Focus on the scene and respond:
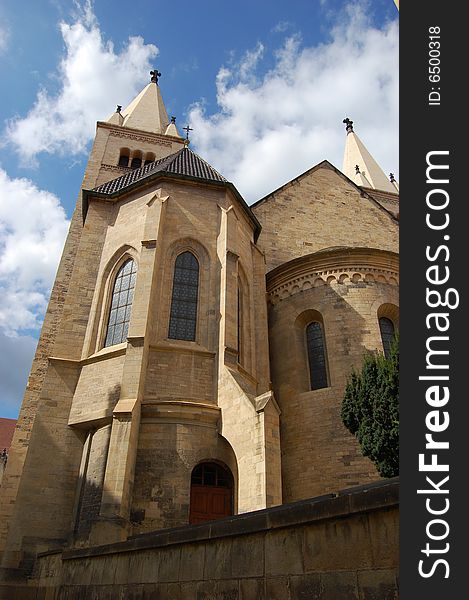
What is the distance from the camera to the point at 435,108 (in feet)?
13.0

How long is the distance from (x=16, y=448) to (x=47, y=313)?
534cm

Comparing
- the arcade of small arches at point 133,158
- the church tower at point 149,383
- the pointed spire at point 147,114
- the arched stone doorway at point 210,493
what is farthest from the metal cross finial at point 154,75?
the arched stone doorway at point 210,493

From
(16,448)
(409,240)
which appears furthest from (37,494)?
(409,240)

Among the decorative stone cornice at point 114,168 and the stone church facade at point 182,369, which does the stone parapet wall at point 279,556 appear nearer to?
the stone church facade at point 182,369

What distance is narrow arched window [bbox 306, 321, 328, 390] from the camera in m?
16.7

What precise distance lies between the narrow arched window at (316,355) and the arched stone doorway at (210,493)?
5592 mm

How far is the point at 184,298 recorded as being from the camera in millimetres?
14961

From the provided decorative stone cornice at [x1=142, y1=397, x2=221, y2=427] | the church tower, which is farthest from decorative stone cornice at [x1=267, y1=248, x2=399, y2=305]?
decorative stone cornice at [x1=142, y1=397, x2=221, y2=427]

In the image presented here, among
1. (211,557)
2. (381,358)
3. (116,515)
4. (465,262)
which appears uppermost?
(381,358)

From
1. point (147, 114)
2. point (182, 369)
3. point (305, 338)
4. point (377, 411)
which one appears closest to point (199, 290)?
point (182, 369)

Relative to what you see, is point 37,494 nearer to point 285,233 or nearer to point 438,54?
point 438,54

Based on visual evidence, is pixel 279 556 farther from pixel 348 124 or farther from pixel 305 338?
pixel 348 124

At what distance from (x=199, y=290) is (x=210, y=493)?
20.3 ft

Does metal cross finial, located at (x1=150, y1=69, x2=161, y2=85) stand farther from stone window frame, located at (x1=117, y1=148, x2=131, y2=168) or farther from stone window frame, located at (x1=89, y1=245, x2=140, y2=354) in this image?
stone window frame, located at (x1=89, y1=245, x2=140, y2=354)
